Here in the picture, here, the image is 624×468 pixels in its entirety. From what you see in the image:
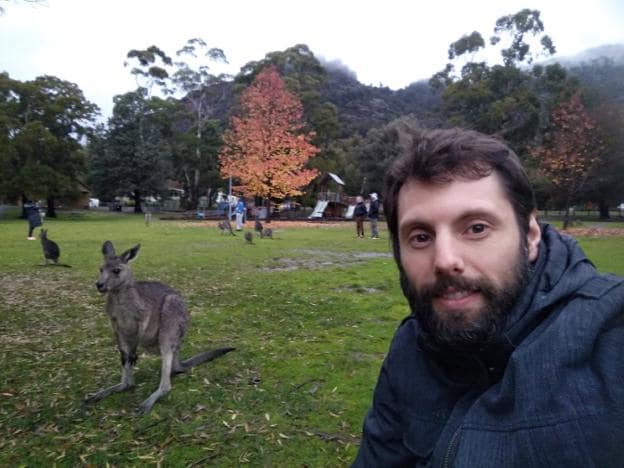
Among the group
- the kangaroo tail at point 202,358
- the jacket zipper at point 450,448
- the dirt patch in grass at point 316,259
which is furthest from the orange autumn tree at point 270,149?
the jacket zipper at point 450,448

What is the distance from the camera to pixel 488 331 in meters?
1.06

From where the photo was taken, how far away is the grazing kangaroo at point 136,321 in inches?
134

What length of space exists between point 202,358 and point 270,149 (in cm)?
2171

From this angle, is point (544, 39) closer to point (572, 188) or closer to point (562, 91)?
point (562, 91)

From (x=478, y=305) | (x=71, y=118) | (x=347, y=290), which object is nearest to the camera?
(x=478, y=305)

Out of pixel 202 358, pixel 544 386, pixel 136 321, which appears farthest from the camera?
pixel 202 358

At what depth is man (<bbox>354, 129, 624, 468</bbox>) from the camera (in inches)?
34.4

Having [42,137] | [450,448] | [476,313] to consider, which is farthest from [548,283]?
[42,137]

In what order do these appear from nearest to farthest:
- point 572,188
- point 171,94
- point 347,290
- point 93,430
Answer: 1. point 93,430
2. point 347,290
3. point 572,188
4. point 171,94

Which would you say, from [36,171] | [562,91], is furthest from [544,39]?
[36,171]

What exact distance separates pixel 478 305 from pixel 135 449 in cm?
245

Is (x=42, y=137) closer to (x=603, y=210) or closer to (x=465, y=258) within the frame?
(x=465, y=258)

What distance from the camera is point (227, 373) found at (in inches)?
151

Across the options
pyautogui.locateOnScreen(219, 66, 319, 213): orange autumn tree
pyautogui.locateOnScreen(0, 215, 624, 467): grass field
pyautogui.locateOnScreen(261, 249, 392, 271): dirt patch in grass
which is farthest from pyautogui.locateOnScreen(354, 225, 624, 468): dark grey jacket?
pyautogui.locateOnScreen(219, 66, 319, 213): orange autumn tree
